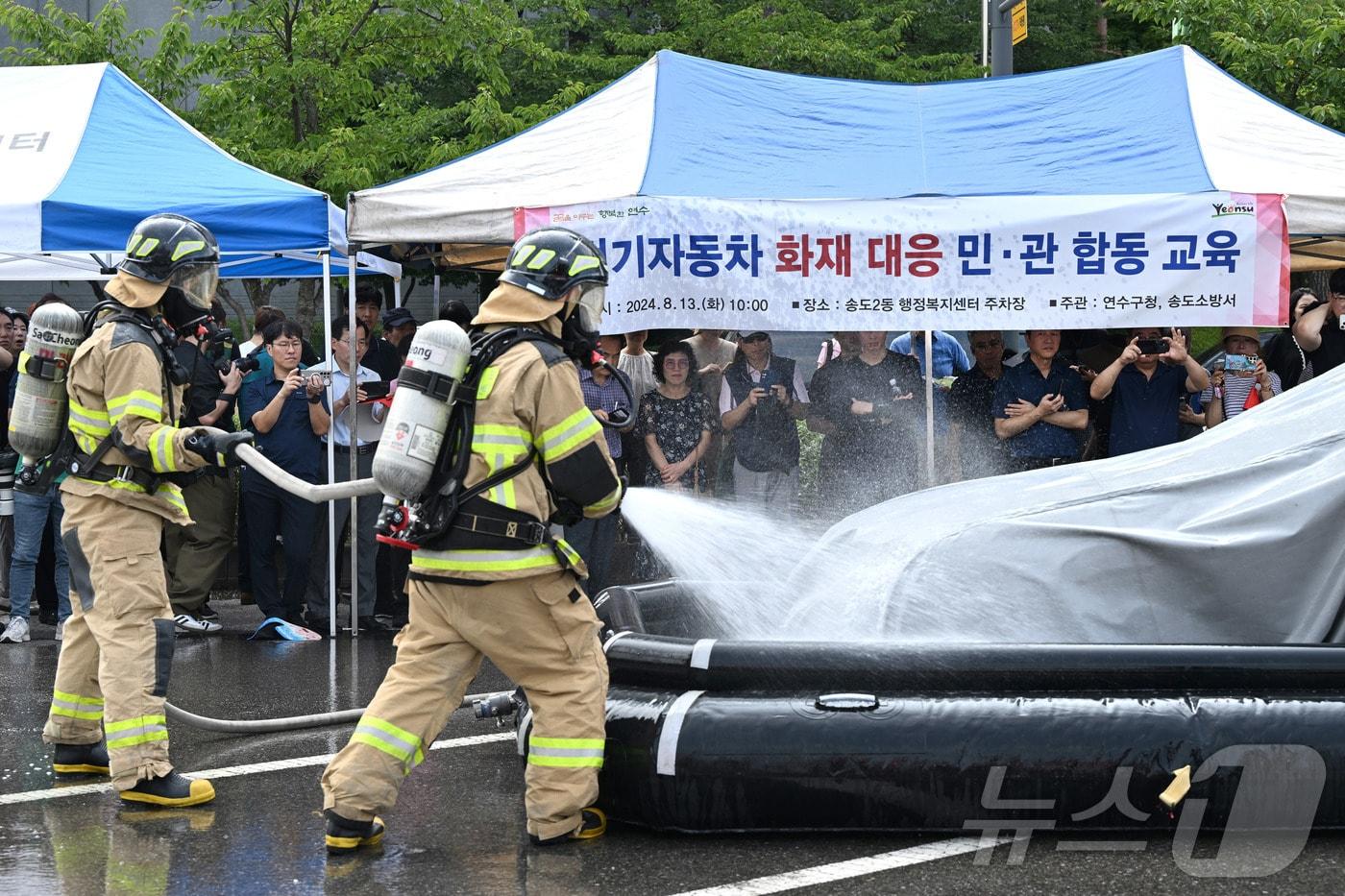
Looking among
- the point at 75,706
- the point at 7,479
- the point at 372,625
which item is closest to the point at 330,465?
the point at 372,625

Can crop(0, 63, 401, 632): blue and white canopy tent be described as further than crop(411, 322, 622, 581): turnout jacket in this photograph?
Yes

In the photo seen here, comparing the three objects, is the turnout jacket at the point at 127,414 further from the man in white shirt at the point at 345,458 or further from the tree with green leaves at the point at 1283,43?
the tree with green leaves at the point at 1283,43

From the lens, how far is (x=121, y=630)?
5.18m

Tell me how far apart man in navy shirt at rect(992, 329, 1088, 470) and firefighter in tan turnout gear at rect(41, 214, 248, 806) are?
473cm

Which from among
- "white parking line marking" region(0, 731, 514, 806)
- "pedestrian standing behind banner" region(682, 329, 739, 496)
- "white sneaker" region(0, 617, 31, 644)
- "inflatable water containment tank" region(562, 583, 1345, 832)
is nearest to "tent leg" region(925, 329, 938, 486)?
"pedestrian standing behind banner" region(682, 329, 739, 496)

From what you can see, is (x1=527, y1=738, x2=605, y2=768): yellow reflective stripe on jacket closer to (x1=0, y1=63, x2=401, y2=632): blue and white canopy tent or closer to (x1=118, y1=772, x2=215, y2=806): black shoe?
(x1=118, y1=772, x2=215, y2=806): black shoe

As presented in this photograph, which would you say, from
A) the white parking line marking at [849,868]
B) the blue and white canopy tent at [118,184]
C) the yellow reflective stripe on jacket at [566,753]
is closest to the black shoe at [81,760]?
the yellow reflective stripe on jacket at [566,753]

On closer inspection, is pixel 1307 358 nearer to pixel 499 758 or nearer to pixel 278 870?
pixel 499 758

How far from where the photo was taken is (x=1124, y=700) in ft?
15.0

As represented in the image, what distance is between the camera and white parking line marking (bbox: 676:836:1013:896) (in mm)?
4211

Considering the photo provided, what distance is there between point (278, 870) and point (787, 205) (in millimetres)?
4734

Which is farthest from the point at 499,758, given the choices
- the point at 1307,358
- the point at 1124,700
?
the point at 1307,358

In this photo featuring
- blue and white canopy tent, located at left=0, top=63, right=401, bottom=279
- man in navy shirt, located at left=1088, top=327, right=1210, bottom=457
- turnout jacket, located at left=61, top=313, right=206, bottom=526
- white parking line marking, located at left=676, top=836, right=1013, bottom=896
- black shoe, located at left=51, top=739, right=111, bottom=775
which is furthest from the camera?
man in navy shirt, located at left=1088, top=327, right=1210, bottom=457

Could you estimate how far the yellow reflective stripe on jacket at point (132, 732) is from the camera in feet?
16.7
